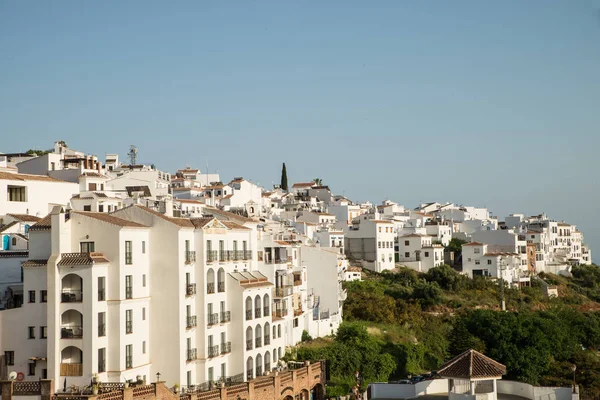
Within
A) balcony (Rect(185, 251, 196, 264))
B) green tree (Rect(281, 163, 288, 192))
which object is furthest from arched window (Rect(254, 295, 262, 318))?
green tree (Rect(281, 163, 288, 192))

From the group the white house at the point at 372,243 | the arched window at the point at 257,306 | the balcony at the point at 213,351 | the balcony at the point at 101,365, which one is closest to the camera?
the balcony at the point at 101,365

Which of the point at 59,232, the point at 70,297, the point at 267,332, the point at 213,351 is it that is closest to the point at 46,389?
the point at 70,297

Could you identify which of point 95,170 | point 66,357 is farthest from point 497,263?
point 66,357

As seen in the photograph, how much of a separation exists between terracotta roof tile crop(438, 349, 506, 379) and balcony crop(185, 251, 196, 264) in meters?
12.3

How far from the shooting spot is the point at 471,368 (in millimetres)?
35812

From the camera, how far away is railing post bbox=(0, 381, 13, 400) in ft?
92.4

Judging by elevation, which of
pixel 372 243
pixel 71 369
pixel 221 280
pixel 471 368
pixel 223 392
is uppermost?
pixel 372 243

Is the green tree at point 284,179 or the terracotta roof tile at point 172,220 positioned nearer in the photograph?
the terracotta roof tile at point 172,220

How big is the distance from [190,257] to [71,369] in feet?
25.7

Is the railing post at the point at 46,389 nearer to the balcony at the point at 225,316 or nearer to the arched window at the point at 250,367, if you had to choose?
the balcony at the point at 225,316

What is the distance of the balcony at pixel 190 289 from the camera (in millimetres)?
36562

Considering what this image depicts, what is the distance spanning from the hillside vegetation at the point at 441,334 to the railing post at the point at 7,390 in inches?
741

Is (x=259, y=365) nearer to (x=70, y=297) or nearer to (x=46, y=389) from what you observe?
(x=70, y=297)

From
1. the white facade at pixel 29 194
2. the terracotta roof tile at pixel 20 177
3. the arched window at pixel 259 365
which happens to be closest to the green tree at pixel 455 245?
the white facade at pixel 29 194
